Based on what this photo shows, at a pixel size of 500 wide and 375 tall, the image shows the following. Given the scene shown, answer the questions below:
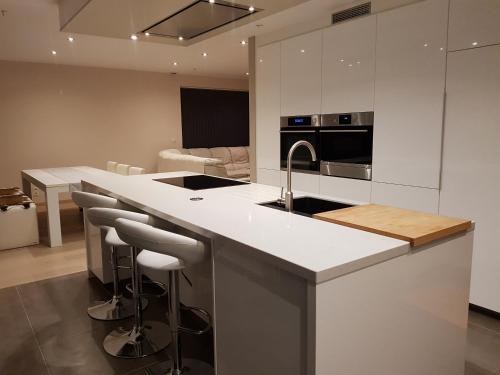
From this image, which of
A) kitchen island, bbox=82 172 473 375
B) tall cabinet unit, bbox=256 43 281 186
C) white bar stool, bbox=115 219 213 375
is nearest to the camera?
kitchen island, bbox=82 172 473 375

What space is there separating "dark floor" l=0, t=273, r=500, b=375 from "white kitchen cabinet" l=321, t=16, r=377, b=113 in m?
1.98

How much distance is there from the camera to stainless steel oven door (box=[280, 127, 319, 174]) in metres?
3.97

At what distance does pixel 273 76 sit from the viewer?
14.2 ft

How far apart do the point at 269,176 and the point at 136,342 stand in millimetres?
2588

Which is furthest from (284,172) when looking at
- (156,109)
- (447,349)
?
(156,109)

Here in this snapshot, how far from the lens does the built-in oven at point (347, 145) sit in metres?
3.44

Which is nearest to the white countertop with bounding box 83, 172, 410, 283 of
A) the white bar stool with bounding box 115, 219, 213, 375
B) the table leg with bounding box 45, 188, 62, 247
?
the white bar stool with bounding box 115, 219, 213, 375

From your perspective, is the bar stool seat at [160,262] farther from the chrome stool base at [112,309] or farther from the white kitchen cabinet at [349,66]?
the white kitchen cabinet at [349,66]

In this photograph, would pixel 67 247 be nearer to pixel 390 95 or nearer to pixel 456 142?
pixel 390 95

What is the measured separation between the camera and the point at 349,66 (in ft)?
11.5

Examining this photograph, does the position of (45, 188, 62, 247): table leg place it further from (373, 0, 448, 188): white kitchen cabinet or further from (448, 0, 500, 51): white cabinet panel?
(448, 0, 500, 51): white cabinet panel

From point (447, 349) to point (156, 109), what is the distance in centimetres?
731

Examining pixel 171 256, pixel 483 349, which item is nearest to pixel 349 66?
pixel 483 349

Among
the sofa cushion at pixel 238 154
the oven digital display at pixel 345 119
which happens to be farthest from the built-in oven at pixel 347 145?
the sofa cushion at pixel 238 154
